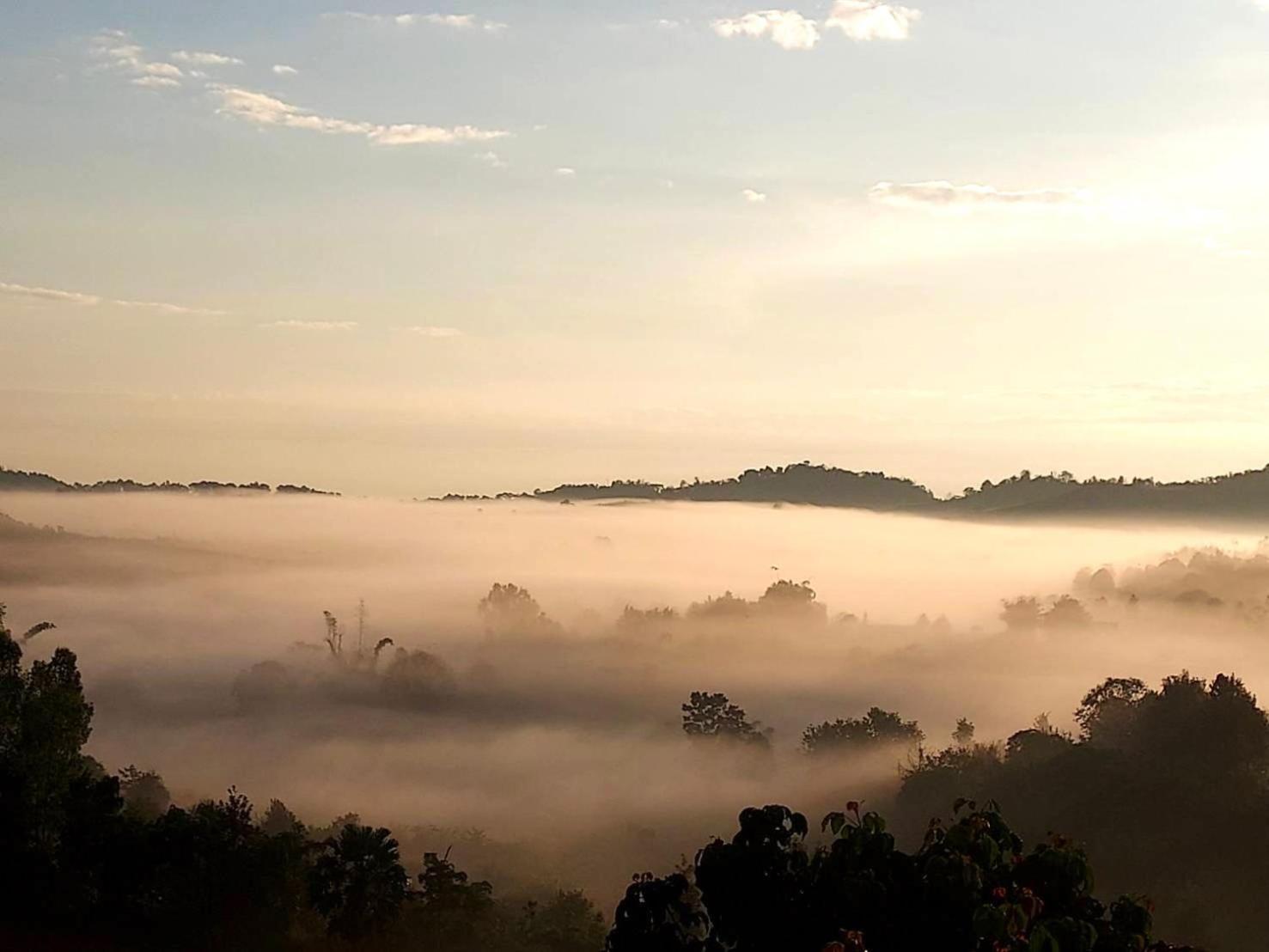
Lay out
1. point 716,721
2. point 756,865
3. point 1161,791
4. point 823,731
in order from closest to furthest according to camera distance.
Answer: point 756,865 → point 1161,791 → point 823,731 → point 716,721

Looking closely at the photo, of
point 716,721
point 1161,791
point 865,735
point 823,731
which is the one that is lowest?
point 716,721

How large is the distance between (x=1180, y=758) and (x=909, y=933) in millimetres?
85236

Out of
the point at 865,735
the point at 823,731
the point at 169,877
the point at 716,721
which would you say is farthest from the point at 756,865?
the point at 716,721

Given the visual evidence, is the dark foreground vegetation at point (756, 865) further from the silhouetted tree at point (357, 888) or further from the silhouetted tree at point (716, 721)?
the silhouetted tree at point (716, 721)

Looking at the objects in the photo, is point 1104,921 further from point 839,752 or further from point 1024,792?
point 839,752

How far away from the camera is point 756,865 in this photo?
83.3 feet

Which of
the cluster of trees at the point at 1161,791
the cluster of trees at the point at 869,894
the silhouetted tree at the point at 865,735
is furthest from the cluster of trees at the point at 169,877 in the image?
the silhouetted tree at the point at 865,735

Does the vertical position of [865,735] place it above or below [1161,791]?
below

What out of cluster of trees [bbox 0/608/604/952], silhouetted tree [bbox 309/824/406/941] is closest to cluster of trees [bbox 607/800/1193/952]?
silhouetted tree [bbox 309/824/406/941]

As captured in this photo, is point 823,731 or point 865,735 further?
point 823,731

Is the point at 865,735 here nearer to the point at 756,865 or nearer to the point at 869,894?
the point at 756,865

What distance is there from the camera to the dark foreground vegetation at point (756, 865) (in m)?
24.0

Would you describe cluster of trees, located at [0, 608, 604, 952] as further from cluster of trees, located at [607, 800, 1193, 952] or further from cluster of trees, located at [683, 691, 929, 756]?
cluster of trees, located at [683, 691, 929, 756]

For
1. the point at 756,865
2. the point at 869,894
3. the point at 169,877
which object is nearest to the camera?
the point at 869,894
